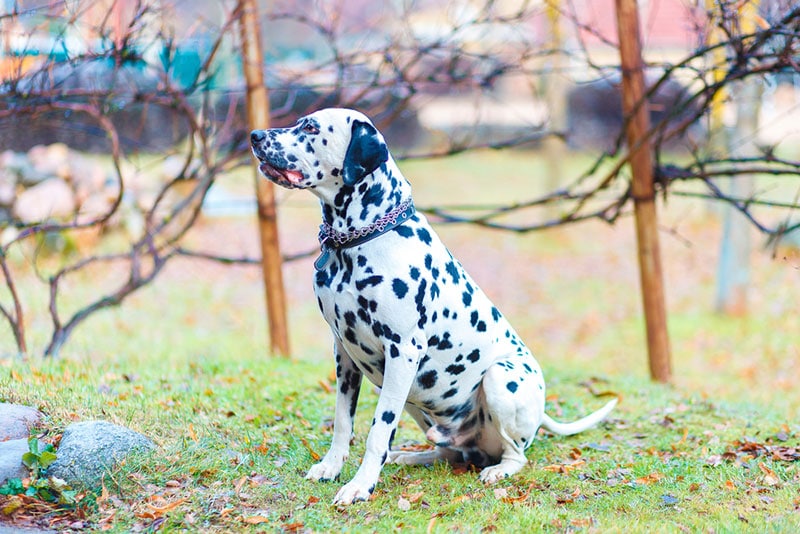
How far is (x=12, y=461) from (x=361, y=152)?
2.25m

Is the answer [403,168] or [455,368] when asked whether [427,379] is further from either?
[403,168]

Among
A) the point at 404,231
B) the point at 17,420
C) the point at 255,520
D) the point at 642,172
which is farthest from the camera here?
the point at 642,172

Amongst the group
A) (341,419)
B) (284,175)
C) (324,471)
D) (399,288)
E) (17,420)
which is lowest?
(324,471)

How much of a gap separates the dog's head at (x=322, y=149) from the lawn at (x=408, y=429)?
1589mm

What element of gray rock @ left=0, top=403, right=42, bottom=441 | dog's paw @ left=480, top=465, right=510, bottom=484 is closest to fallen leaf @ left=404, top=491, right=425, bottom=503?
dog's paw @ left=480, top=465, right=510, bottom=484

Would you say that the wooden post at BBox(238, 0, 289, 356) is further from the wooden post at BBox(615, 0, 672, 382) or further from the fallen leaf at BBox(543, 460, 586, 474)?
the fallen leaf at BBox(543, 460, 586, 474)

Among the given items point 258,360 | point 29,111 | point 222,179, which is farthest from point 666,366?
point 222,179

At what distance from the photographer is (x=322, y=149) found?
3928mm

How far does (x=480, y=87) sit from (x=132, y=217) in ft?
24.3

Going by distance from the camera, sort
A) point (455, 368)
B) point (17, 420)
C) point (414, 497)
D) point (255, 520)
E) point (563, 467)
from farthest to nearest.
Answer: point (563, 467) < point (17, 420) < point (455, 368) < point (414, 497) < point (255, 520)

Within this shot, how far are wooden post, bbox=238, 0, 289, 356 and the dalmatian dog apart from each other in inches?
122

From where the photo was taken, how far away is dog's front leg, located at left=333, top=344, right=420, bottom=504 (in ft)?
13.2

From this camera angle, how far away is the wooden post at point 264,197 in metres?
7.16

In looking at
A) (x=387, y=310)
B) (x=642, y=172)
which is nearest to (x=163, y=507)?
(x=387, y=310)
